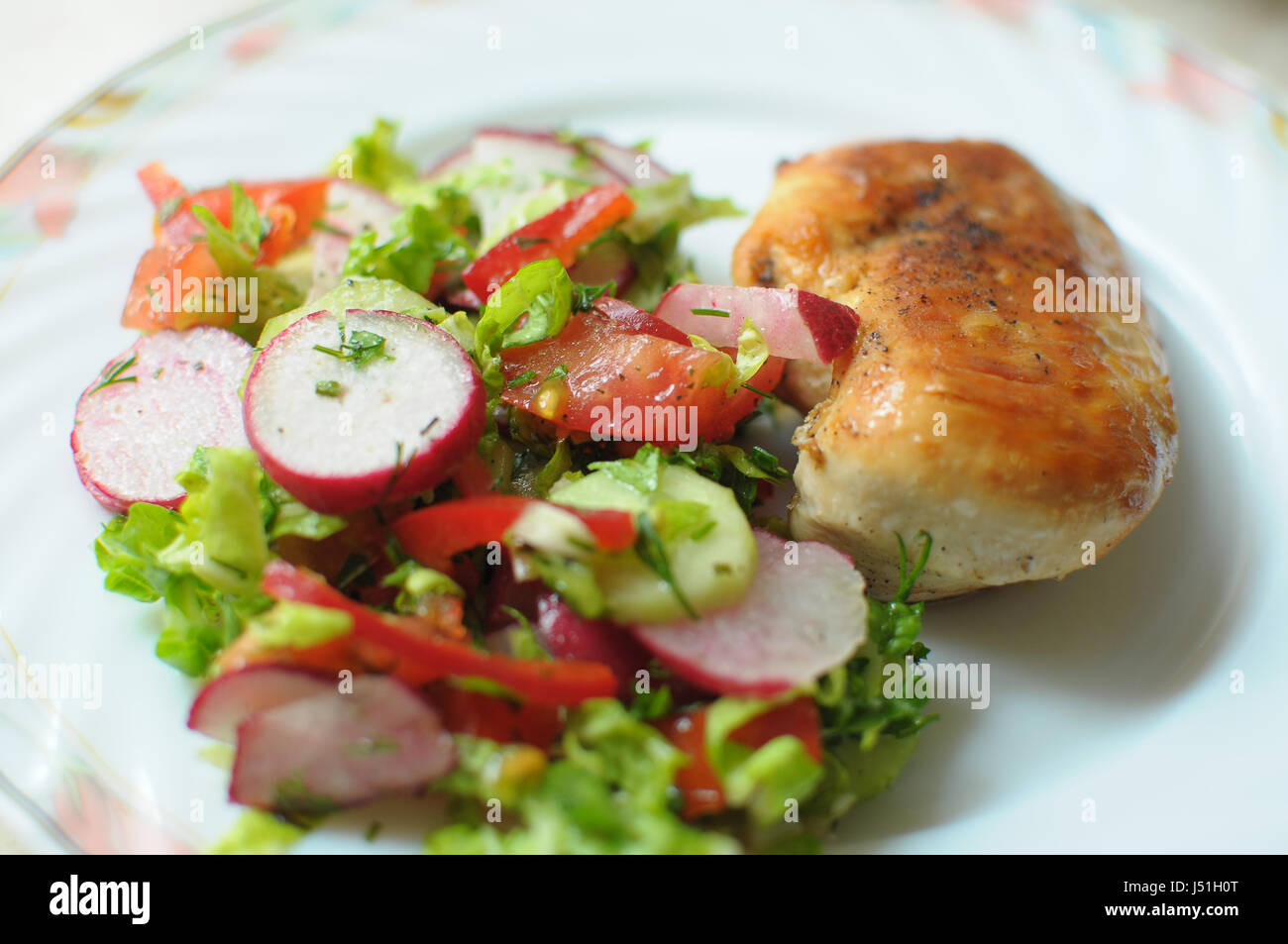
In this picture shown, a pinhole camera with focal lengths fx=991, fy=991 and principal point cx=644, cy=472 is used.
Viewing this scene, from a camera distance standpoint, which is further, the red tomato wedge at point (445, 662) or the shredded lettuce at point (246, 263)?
the shredded lettuce at point (246, 263)

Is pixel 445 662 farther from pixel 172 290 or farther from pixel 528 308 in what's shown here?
pixel 172 290

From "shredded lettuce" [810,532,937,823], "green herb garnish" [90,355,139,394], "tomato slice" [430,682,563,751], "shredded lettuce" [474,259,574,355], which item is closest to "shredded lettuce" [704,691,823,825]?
"shredded lettuce" [810,532,937,823]

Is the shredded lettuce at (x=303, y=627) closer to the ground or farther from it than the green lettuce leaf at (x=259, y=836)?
farther from it

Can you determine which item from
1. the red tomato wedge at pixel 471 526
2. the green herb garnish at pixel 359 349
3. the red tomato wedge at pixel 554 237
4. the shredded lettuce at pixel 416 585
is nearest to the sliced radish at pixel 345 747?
the shredded lettuce at pixel 416 585

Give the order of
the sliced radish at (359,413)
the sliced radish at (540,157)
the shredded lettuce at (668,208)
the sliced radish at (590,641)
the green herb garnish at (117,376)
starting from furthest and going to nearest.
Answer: the sliced radish at (540,157), the shredded lettuce at (668,208), the green herb garnish at (117,376), the sliced radish at (359,413), the sliced radish at (590,641)

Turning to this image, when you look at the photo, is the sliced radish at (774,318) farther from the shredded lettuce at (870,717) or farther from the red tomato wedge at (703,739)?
the red tomato wedge at (703,739)

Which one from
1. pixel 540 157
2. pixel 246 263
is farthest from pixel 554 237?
pixel 246 263
